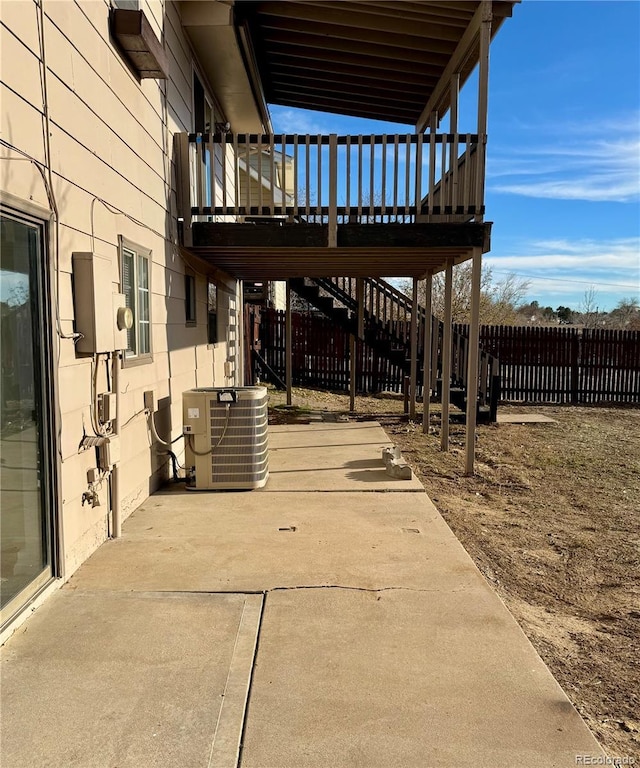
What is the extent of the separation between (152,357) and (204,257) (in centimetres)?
243

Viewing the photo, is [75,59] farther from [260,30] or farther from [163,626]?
[260,30]

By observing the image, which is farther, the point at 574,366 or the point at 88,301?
the point at 574,366

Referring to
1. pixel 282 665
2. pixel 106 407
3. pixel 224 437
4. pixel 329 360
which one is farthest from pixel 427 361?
pixel 282 665

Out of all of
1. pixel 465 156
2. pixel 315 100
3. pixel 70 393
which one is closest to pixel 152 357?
pixel 70 393

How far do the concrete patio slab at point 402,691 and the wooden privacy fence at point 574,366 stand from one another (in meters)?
11.5

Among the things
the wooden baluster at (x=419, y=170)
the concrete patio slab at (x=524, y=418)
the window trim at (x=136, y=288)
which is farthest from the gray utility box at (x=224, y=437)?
the concrete patio slab at (x=524, y=418)

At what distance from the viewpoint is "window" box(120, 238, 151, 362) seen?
13.9ft

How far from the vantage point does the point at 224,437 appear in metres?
5.01

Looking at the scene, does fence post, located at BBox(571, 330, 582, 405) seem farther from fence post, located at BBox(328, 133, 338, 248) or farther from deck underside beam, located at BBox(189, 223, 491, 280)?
fence post, located at BBox(328, 133, 338, 248)

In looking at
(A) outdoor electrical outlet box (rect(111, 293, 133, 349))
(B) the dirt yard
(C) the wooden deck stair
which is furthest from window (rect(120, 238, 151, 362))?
→ (C) the wooden deck stair

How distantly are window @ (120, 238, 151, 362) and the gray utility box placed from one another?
66cm

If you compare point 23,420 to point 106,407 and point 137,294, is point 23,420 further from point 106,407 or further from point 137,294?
point 137,294

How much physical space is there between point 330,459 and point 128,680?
4.33 m

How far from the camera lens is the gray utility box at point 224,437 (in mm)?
4977
